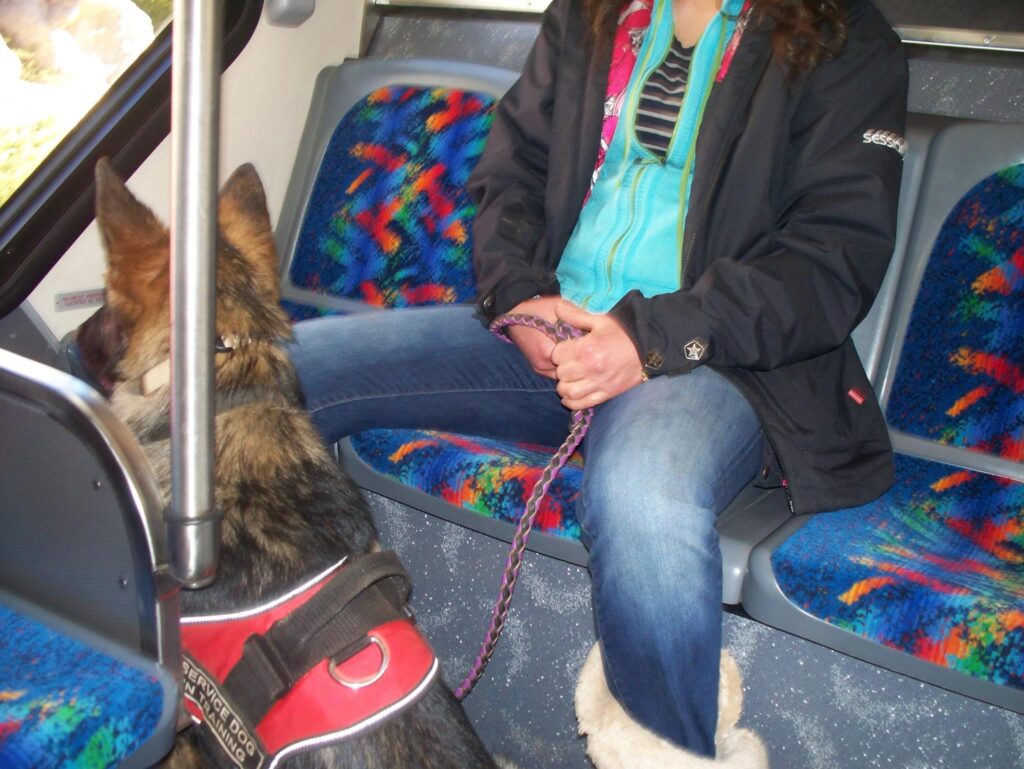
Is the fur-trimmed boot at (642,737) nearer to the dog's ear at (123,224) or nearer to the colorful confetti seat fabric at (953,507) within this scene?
the colorful confetti seat fabric at (953,507)

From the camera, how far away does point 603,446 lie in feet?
4.77

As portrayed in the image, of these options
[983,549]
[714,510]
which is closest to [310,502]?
[714,510]

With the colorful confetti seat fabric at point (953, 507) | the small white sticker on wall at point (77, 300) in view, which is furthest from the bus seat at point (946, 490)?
the small white sticker on wall at point (77, 300)

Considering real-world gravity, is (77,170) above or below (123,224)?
below

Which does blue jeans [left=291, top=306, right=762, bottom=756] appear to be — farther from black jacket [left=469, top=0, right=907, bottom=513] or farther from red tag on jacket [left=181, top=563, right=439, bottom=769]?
red tag on jacket [left=181, top=563, right=439, bottom=769]

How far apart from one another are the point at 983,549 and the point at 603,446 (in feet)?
2.31

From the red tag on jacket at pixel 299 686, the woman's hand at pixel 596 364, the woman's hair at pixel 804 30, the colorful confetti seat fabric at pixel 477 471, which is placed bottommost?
the colorful confetti seat fabric at pixel 477 471

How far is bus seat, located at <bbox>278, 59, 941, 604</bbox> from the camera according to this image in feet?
5.34

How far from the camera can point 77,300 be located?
93.5 inches

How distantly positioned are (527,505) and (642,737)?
402 mm

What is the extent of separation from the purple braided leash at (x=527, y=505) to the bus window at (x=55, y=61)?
1395 millimetres

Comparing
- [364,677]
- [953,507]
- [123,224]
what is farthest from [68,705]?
[953,507]

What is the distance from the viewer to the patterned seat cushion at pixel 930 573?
1.27 metres

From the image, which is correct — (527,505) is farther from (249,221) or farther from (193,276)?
(193,276)
